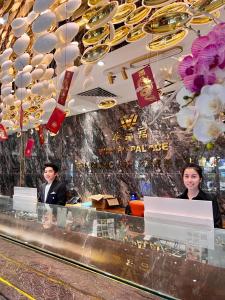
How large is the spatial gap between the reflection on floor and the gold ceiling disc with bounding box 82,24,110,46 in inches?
64.9

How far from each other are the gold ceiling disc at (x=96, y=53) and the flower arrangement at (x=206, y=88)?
1.64 meters

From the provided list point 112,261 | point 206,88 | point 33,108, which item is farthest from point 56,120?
point 206,88

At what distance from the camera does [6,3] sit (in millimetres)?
3229

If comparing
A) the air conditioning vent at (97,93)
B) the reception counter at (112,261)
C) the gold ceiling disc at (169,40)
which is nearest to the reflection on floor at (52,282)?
the reception counter at (112,261)

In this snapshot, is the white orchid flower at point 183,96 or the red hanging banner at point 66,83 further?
the red hanging banner at point 66,83

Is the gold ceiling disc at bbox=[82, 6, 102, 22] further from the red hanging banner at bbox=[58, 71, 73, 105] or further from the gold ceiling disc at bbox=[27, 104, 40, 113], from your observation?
the gold ceiling disc at bbox=[27, 104, 40, 113]

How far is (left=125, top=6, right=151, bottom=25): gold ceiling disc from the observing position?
2.27 metres

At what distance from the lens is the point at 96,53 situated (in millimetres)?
2480

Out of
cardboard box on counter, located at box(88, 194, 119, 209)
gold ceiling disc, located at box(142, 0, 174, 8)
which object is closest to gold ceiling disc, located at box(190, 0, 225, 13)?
gold ceiling disc, located at box(142, 0, 174, 8)

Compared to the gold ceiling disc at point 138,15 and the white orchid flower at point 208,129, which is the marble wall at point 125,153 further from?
the white orchid flower at point 208,129

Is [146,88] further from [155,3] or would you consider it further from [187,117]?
[187,117]

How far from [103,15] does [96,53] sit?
1.29 feet

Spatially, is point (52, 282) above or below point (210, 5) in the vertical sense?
below

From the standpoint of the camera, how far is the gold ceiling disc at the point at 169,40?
222cm
